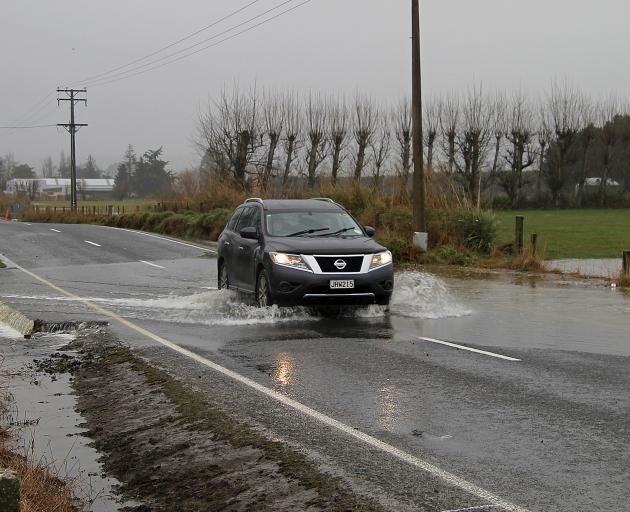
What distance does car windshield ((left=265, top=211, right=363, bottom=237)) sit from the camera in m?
13.9

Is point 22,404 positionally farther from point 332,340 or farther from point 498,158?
point 498,158

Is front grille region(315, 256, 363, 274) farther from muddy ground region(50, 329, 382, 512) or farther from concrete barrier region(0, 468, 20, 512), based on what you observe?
concrete barrier region(0, 468, 20, 512)

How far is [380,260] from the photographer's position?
1305 cm

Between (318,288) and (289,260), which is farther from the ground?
(289,260)

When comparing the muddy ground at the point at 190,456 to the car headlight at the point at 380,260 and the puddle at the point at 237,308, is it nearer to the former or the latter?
the puddle at the point at 237,308

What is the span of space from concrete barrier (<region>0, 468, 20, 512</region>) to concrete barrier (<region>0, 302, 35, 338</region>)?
850 cm

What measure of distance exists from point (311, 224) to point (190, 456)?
27.0 feet

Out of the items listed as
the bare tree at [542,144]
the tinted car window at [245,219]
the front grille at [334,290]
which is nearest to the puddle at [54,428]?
the front grille at [334,290]

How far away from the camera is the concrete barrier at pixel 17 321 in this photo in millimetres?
12823

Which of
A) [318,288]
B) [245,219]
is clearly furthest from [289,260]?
[245,219]

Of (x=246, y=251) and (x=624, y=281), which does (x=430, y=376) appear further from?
(x=624, y=281)

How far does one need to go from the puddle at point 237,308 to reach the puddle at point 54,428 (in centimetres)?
296

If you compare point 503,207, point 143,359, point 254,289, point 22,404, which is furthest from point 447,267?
point 503,207

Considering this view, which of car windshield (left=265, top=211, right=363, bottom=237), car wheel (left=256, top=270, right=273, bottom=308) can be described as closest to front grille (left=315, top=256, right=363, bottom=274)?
car wheel (left=256, top=270, right=273, bottom=308)
